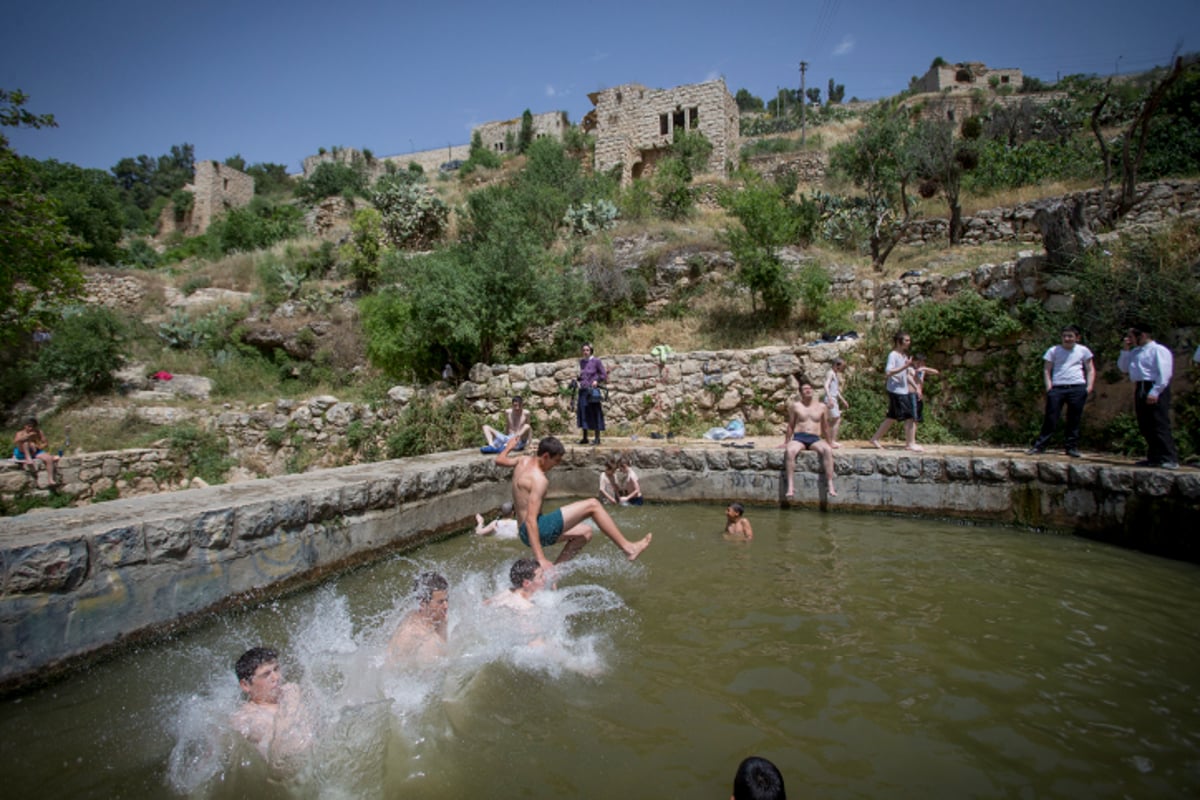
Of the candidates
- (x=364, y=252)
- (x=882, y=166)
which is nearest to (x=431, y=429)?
(x=364, y=252)

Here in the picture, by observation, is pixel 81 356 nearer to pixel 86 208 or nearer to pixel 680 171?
pixel 86 208

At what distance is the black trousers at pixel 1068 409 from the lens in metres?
7.27

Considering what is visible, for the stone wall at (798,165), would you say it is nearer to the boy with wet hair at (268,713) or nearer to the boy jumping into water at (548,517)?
the boy jumping into water at (548,517)

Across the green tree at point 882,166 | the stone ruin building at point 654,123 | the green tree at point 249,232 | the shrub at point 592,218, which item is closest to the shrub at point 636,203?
the shrub at point 592,218

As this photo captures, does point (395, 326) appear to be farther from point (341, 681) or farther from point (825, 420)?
point (341, 681)

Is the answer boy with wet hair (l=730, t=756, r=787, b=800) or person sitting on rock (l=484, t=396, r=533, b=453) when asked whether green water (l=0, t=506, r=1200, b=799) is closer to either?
boy with wet hair (l=730, t=756, r=787, b=800)

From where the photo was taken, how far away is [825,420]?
836 cm

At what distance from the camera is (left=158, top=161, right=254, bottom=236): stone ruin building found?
35.8 m

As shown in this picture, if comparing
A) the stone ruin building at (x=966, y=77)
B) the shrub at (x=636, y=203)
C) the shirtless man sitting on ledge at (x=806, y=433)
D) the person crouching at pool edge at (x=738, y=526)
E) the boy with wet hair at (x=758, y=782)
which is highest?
the stone ruin building at (x=966, y=77)

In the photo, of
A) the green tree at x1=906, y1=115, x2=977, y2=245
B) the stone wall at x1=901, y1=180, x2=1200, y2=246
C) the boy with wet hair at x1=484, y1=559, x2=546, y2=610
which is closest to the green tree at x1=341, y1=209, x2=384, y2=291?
the boy with wet hair at x1=484, y1=559, x2=546, y2=610

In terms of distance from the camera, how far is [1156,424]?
6.35m

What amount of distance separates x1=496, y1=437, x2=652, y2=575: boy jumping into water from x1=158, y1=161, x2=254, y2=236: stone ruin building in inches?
1527

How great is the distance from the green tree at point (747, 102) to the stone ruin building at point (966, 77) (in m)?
27.0

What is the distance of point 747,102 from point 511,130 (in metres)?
38.7
